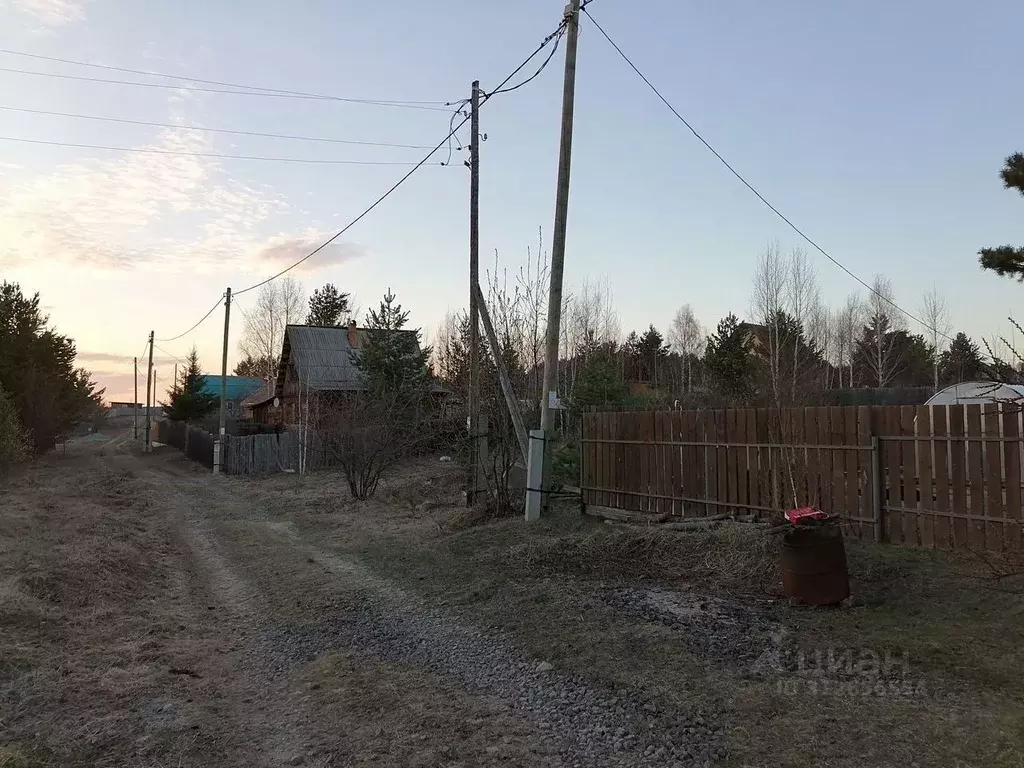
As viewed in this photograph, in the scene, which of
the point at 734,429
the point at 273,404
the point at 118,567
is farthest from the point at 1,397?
the point at 273,404

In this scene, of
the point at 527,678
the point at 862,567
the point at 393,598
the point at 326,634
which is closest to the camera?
the point at 527,678

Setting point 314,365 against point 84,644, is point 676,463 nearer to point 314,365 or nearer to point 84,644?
point 84,644

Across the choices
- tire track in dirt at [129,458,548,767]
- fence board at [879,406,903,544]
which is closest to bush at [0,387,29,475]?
tire track in dirt at [129,458,548,767]

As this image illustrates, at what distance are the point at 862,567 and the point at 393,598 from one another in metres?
4.76

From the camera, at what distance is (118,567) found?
28.5ft

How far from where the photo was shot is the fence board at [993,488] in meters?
7.12

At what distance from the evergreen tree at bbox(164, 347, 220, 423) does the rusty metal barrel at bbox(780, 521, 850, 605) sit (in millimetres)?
51221

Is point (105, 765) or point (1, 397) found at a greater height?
point (1, 397)

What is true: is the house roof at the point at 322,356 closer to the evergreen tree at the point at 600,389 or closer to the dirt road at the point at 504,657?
the evergreen tree at the point at 600,389

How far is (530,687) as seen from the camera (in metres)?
4.91

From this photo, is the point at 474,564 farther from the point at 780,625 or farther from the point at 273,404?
the point at 273,404

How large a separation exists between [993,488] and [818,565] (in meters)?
2.47

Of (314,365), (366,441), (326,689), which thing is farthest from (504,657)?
(314,365)

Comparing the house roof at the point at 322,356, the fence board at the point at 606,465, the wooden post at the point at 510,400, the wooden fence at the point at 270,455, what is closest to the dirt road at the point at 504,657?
the fence board at the point at 606,465
